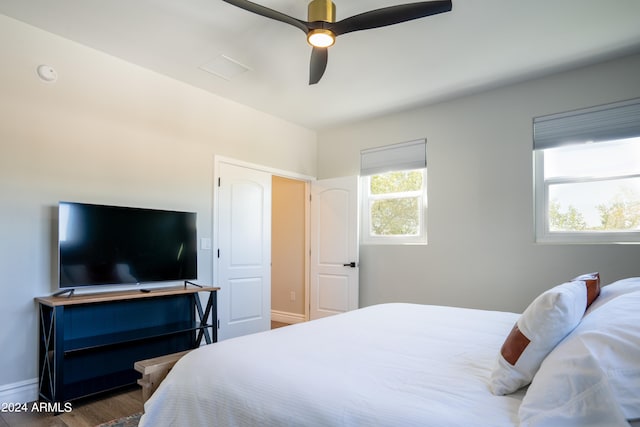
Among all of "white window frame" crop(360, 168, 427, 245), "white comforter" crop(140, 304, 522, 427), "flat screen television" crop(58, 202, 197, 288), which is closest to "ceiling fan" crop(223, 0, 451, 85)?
"white comforter" crop(140, 304, 522, 427)

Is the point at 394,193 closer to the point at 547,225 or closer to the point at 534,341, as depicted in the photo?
the point at 547,225

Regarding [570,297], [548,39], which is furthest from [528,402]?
[548,39]

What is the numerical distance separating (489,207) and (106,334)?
11.7 ft

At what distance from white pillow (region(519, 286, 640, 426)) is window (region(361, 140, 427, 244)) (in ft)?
10.4

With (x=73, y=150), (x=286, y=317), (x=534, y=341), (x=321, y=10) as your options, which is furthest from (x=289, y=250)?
(x=534, y=341)

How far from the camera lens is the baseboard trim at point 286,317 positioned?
5301mm

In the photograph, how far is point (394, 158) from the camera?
4.40m

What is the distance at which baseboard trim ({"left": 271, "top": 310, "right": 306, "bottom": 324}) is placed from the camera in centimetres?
530

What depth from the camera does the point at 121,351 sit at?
3000 millimetres

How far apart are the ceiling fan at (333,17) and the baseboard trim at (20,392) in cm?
287

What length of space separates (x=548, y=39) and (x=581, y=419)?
2.83m

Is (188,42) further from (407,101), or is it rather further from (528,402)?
(528,402)

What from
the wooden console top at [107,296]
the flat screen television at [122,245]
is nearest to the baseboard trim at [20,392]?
the wooden console top at [107,296]

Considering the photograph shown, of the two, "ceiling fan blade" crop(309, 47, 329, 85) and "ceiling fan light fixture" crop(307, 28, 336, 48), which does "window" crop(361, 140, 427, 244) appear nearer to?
"ceiling fan blade" crop(309, 47, 329, 85)
